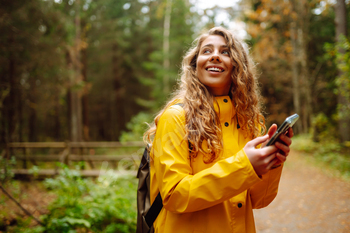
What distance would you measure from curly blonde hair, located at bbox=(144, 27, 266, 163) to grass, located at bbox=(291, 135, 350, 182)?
717cm

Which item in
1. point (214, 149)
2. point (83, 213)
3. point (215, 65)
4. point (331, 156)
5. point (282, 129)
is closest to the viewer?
point (282, 129)

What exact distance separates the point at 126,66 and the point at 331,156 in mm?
20764

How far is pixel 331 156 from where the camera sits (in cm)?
930

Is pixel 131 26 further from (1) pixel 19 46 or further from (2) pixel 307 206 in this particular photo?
(2) pixel 307 206

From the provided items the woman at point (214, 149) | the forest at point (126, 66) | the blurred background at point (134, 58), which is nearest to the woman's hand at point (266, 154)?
the woman at point (214, 149)

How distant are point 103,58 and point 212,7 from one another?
11569 mm

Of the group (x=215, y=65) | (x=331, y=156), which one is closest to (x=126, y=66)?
(x=331, y=156)

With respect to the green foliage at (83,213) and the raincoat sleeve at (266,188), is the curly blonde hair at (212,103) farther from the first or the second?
the green foliage at (83,213)

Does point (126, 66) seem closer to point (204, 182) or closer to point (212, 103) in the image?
point (212, 103)

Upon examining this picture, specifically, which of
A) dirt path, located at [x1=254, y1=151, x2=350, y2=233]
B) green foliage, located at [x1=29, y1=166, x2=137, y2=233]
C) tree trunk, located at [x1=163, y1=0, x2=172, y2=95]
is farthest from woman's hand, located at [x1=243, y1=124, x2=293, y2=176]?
tree trunk, located at [x1=163, y1=0, x2=172, y2=95]

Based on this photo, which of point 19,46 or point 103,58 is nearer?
point 19,46

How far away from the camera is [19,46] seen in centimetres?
727

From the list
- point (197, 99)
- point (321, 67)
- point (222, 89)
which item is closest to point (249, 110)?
point (222, 89)

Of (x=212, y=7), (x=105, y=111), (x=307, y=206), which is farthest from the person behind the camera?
(x=105, y=111)
